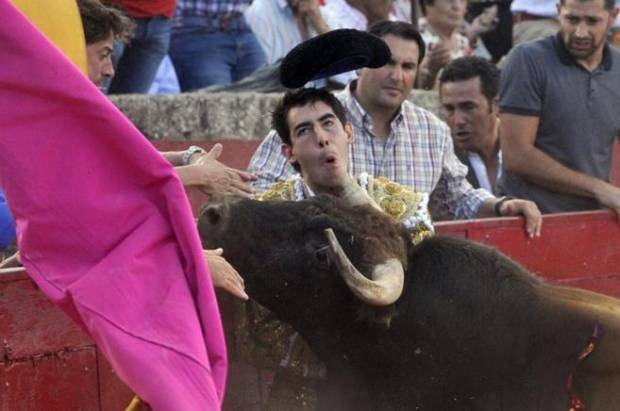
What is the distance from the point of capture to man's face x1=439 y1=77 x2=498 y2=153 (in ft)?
24.5

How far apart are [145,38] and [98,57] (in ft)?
7.78

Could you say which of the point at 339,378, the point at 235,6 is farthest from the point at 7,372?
the point at 235,6

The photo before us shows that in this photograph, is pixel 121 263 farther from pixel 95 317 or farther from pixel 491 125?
pixel 491 125

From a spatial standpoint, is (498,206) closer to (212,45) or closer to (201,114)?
(201,114)

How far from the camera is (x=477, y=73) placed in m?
7.48

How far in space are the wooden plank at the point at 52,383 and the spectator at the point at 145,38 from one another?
9.28 feet

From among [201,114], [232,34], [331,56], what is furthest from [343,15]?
[331,56]

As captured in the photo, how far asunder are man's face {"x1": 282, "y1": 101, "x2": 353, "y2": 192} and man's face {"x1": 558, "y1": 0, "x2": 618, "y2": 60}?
7.15 feet

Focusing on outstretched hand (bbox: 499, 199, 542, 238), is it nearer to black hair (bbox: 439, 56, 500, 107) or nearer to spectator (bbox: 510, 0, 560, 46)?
black hair (bbox: 439, 56, 500, 107)

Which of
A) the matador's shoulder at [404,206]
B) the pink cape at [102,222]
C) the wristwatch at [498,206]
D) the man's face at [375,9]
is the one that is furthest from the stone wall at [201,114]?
the pink cape at [102,222]

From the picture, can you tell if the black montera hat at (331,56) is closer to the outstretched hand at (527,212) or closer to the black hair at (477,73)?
the outstretched hand at (527,212)

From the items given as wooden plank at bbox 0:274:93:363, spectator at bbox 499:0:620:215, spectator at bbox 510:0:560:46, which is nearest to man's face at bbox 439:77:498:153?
spectator at bbox 499:0:620:215

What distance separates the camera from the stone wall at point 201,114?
24.6 feet

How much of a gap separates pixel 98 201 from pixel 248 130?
4563mm
